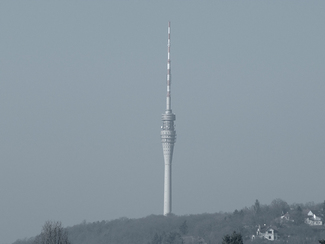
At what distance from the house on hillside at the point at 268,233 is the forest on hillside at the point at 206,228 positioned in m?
0.98

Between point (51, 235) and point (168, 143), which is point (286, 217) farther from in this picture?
point (51, 235)

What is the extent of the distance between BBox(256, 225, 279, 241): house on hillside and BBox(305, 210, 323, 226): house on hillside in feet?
33.4

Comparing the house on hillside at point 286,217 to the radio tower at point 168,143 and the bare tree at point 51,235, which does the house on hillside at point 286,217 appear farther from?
the bare tree at point 51,235

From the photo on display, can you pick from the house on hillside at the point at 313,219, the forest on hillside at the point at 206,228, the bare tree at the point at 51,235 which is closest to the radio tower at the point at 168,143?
the forest on hillside at the point at 206,228

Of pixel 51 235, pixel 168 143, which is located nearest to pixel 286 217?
pixel 168 143

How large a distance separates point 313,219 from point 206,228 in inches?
911

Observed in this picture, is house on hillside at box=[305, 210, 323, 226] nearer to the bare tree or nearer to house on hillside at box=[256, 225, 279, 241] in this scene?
house on hillside at box=[256, 225, 279, 241]

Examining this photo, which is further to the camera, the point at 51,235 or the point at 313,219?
the point at 313,219

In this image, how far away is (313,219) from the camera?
152 meters

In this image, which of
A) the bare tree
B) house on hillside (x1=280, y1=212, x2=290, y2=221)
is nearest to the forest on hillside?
house on hillside (x1=280, y1=212, x2=290, y2=221)

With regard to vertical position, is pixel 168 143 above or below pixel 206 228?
above

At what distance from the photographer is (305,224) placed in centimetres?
14912

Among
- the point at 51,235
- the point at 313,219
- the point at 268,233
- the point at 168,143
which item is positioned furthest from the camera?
the point at 168,143

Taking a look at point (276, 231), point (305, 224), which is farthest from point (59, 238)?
point (305, 224)
